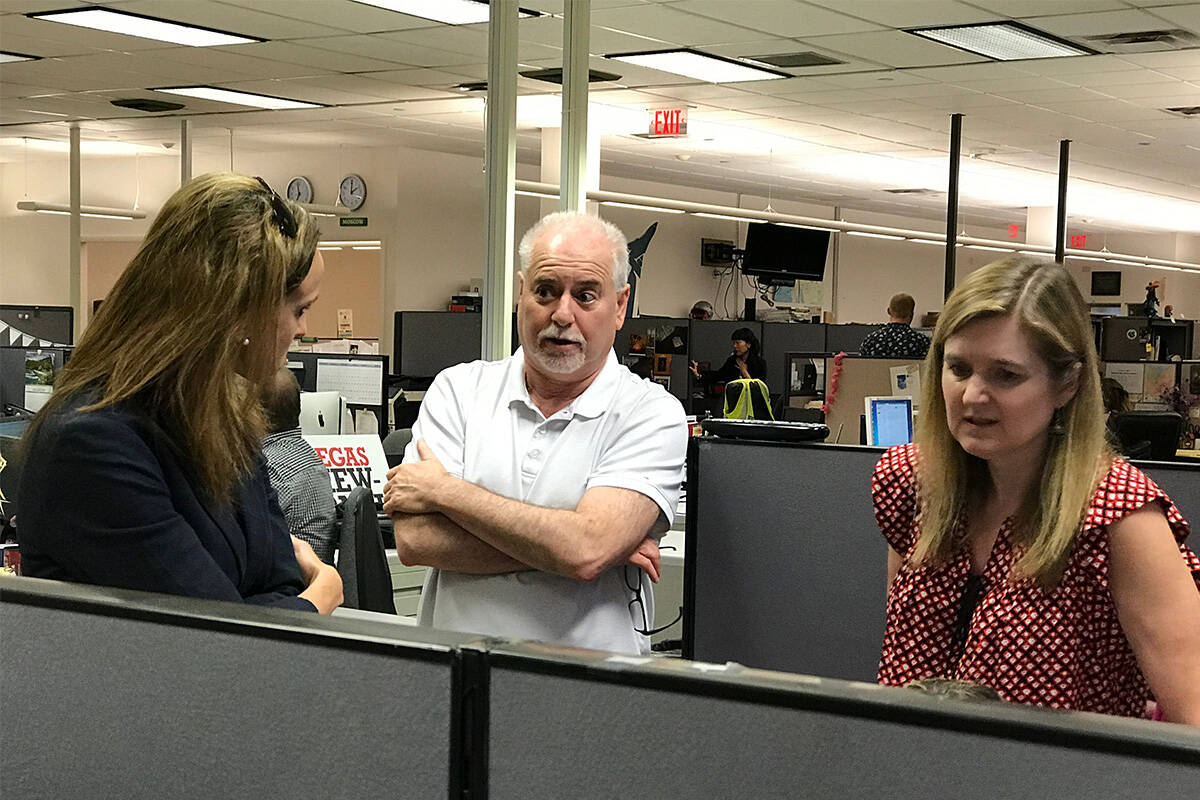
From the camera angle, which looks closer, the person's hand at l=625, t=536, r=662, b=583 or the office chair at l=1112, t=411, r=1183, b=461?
the person's hand at l=625, t=536, r=662, b=583

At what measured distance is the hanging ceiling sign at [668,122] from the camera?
32.1ft

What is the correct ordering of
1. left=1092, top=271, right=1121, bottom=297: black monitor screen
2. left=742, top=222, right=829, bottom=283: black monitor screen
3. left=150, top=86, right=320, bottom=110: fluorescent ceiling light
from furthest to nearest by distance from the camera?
left=1092, top=271, right=1121, bottom=297: black monitor screen → left=742, top=222, right=829, bottom=283: black monitor screen → left=150, top=86, right=320, bottom=110: fluorescent ceiling light

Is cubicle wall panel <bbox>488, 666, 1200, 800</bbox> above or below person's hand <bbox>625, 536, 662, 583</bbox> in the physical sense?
above

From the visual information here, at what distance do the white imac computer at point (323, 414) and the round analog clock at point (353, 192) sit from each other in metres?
6.67

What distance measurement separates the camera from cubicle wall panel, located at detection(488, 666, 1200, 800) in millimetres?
706

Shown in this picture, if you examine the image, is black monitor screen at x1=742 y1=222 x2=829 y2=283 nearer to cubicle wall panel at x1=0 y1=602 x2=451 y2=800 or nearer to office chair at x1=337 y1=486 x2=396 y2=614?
office chair at x1=337 y1=486 x2=396 y2=614

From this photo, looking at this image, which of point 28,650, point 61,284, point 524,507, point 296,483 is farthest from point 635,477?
point 61,284

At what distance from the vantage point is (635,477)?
6.43ft

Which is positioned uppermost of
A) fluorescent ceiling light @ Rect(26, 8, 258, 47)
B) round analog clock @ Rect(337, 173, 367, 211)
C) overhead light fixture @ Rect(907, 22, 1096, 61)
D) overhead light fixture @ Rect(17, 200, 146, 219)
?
overhead light fixture @ Rect(907, 22, 1096, 61)

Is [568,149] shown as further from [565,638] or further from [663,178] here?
[663,178]

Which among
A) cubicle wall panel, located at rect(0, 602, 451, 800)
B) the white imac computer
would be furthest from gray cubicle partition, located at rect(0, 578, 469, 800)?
the white imac computer

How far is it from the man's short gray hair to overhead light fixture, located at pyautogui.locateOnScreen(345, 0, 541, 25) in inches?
186

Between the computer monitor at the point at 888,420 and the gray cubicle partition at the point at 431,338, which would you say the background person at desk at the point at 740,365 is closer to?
the gray cubicle partition at the point at 431,338

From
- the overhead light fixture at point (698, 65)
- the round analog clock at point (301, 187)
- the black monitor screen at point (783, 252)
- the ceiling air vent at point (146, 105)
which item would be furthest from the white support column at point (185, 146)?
the black monitor screen at point (783, 252)
